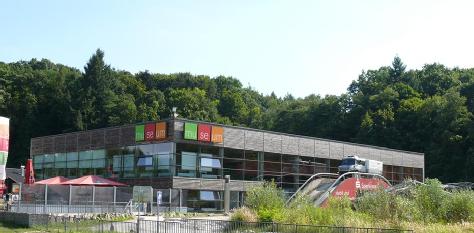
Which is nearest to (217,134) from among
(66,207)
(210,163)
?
(210,163)

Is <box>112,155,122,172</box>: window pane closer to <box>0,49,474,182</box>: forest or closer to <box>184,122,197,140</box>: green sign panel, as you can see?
<box>184,122,197,140</box>: green sign panel

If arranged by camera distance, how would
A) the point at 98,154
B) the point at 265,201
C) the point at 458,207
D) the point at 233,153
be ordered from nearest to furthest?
the point at 458,207, the point at 265,201, the point at 233,153, the point at 98,154

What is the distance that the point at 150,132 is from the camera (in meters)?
49.4

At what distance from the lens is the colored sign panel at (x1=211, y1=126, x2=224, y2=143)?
49875 mm

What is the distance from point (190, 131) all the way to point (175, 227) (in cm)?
2077

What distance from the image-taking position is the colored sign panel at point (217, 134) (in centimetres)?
4988

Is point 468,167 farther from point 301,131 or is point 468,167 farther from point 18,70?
point 18,70

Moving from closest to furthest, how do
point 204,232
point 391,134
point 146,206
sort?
point 204,232 → point 146,206 → point 391,134

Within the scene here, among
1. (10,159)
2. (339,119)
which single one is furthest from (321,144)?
(10,159)

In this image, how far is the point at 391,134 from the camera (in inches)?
3644

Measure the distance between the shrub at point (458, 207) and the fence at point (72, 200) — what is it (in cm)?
1862

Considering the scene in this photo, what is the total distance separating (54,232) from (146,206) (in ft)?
42.3

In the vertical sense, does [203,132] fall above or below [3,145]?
above

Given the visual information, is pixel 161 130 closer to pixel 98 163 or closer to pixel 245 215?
pixel 98 163
